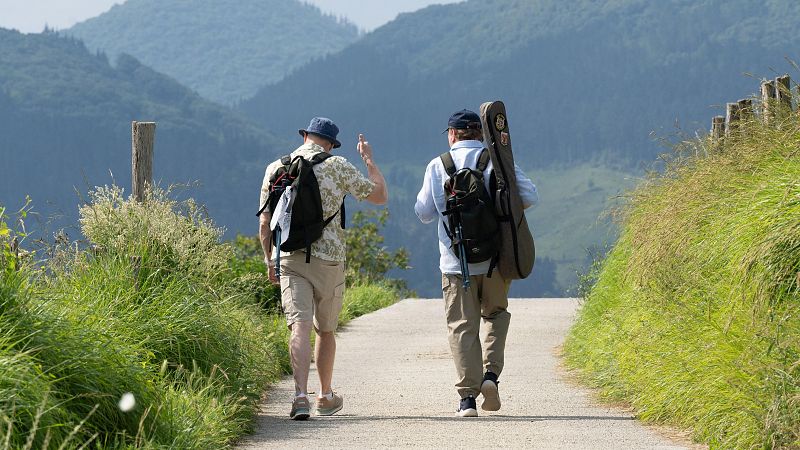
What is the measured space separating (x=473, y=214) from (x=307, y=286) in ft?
3.66

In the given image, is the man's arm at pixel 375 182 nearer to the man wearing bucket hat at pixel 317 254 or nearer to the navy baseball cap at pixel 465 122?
the man wearing bucket hat at pixel 317 254

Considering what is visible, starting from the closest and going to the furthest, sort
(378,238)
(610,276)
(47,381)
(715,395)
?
1. (47,381)
2. (715,395)
3. (610,276)
4. (378,238)

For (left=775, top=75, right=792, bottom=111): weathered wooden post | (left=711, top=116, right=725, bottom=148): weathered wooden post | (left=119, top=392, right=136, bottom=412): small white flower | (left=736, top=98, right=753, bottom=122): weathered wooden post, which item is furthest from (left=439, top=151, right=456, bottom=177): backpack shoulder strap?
(left=711, top=116, right=725, bottom=148): weathered wooden post

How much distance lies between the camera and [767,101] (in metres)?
9.69

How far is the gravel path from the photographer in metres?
7.26

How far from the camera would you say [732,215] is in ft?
26.1

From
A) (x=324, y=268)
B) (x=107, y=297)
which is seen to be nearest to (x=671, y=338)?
(x=324, y=268)

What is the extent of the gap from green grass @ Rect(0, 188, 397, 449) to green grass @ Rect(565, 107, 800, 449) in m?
2.45

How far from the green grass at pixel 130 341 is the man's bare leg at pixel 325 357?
0.47 meters

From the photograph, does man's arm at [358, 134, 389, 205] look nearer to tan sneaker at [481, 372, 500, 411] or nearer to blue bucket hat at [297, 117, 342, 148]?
blue bucket hat at [297, 117, 342, 148]

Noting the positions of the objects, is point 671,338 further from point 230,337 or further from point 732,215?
point 230,337

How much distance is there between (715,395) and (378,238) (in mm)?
23610

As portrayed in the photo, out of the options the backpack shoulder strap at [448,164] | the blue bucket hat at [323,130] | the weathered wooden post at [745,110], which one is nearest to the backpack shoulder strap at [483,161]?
the backpack shoulder strap at [448,164]

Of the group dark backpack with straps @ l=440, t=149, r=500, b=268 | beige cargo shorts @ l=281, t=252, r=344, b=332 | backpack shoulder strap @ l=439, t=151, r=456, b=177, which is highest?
backpack shoulder strap @ l=439, t=151, r=456, b=177
